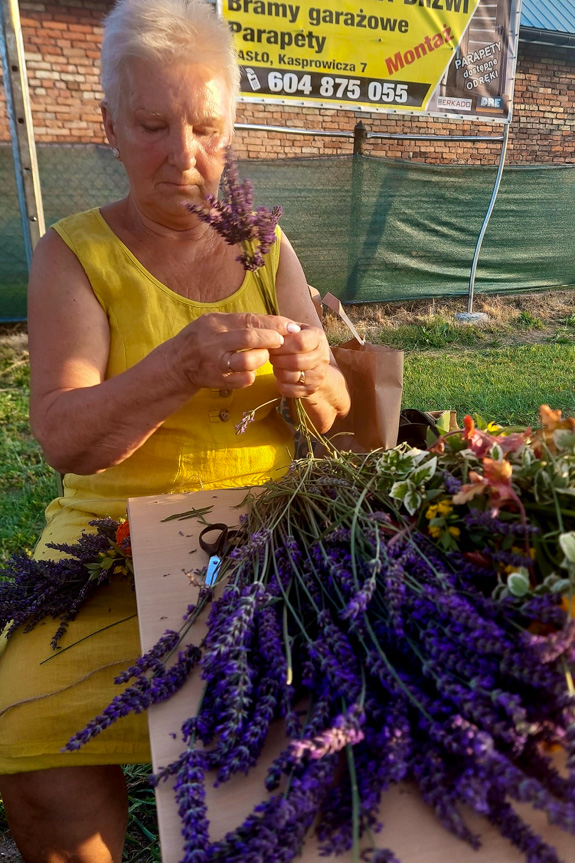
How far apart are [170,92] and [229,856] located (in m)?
1.55

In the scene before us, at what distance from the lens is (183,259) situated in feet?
6.08

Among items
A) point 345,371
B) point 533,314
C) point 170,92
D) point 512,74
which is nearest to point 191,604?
point 345,371

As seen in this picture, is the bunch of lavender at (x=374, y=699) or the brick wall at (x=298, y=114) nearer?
the bunch of lavender at (x=374, y=699)

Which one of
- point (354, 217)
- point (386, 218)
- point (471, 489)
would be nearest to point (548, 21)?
point (386, 218)

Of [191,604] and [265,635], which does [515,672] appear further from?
[191,604]

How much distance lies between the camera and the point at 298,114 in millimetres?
8055

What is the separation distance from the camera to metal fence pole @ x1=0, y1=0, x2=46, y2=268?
8.15 ft

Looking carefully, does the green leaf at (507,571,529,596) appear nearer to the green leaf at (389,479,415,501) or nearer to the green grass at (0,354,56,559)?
the green leaf at (389,479,415,501)

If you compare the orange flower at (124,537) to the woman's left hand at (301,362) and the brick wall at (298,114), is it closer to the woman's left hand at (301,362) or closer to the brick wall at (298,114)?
the woman's left hand at (301,362)

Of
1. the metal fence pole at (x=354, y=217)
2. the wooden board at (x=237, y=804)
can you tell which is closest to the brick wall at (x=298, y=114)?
the metal fence pole at (x=354, y=217)

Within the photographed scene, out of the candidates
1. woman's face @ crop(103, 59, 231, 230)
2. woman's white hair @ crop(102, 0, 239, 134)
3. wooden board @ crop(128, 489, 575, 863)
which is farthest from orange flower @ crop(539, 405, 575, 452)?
woman's white hair @ crop(102, 0, 239, 134)

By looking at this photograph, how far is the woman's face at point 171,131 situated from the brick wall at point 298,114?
5.69 m

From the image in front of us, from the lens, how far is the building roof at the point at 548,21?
9.26 m

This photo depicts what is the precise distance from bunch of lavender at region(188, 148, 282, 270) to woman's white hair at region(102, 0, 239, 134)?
1.64 feet
